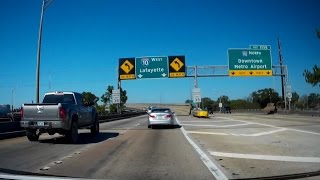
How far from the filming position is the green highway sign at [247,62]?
52.0m

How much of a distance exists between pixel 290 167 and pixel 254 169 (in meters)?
0.93

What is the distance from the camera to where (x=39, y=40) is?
84.8ft

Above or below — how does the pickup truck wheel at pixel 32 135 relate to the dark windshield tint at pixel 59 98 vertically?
below

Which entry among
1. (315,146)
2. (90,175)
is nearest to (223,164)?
(90,175)

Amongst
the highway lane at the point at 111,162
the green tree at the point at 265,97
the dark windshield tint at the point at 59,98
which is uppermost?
the green tree at the point at 265,97

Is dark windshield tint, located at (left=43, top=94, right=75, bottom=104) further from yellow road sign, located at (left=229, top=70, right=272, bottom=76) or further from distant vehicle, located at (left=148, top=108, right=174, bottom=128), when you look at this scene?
yellow road sign, located at (left=229, top=70, right=272, bottom=76)

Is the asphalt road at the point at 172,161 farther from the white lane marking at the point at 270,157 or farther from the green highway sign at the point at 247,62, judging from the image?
the green highway sign at the point at 247,62

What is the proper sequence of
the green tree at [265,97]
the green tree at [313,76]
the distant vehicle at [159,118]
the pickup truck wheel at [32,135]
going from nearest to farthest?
the pickup truck wheel at [32,135]
the distant vehicle at [159,118]
the green tree at [313,76]
the green tree at [265,97]

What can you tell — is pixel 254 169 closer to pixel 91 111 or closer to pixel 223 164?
pixel 223 164

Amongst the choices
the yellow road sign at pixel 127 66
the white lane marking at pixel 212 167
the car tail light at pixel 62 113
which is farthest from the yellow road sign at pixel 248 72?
the white lane marking at pixel 212 167

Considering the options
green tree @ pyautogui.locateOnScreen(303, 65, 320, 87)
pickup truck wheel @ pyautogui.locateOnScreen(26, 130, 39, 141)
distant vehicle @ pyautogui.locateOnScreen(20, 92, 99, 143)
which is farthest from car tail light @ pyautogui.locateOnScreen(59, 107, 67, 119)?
green tree @ pyautogui.locateOnScreen(303, 65, 320, 87)

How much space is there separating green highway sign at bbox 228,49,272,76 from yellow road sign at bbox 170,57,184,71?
6.40m

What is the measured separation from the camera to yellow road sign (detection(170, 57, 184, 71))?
54656 mm

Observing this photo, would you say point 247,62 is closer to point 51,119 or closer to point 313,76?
point 313,76
